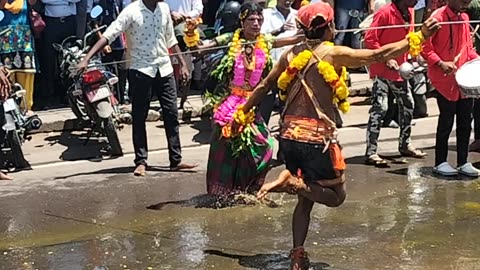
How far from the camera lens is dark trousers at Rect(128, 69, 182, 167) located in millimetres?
9445

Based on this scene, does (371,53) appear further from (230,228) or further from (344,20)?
(344,20)

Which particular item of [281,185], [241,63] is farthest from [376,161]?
[281,185]

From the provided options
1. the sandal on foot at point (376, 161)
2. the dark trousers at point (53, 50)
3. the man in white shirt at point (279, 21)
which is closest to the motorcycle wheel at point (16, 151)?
the dark trousers at point (53, 50)

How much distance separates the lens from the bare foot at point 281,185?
20.0ft

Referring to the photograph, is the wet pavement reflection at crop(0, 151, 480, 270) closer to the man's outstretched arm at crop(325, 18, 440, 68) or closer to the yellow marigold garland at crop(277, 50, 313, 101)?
the yellow marigold garland at crop(277, 50, 313, 101)

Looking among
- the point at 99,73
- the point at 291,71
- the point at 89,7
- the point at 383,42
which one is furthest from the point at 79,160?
the point at 291,71

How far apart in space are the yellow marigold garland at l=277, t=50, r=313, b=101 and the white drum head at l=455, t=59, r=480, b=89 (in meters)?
2.56

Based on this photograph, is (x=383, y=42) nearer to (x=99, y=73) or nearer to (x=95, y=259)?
(x=99, y=73)

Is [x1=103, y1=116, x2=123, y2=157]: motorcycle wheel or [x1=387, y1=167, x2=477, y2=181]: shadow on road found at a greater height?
[x1=103, y1=116, x2=123, y2=157]: motorcycle wheel

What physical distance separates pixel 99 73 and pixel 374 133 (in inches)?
116

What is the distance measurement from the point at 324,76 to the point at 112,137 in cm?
450

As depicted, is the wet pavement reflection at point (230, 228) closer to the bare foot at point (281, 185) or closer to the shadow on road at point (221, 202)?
the shadow on road at point (221, 202)

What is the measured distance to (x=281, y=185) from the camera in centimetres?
614

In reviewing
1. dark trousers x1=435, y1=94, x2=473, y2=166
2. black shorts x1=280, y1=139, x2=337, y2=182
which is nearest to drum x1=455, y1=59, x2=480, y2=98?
dark trousers x1=435, y1=94, x2=473, y2=166
